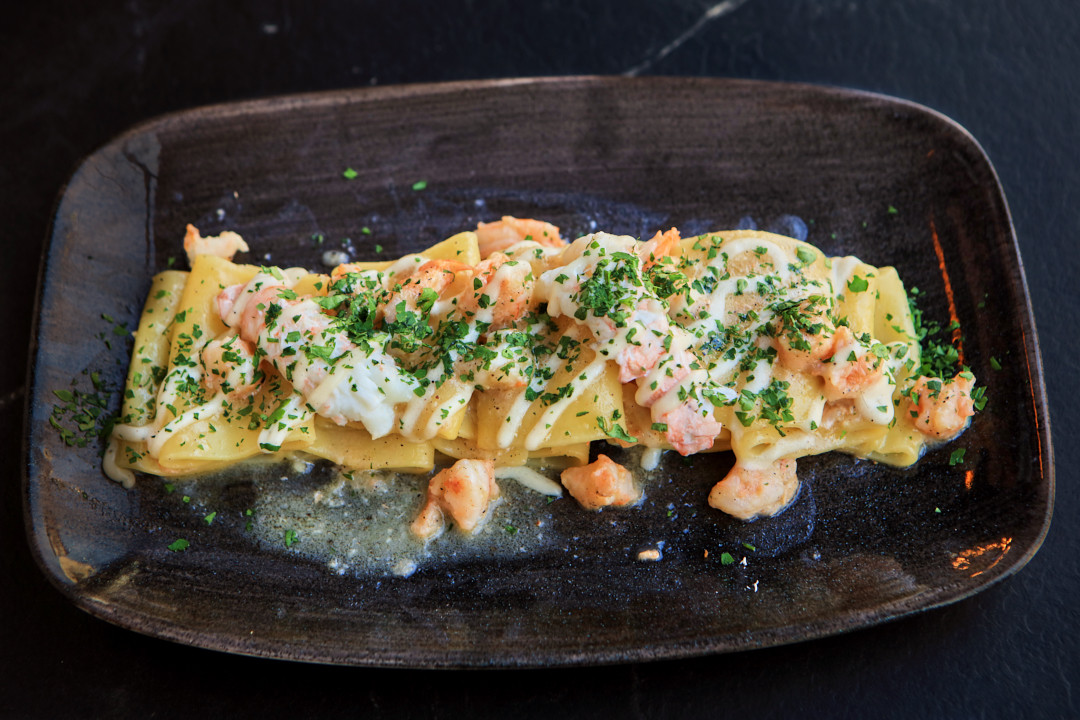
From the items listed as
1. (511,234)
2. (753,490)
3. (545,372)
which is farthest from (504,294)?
(753,490)

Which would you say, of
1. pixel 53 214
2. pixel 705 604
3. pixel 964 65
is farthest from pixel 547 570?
pixel 964 65

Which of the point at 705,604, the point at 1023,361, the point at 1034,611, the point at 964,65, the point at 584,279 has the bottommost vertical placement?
the point at 1034,611

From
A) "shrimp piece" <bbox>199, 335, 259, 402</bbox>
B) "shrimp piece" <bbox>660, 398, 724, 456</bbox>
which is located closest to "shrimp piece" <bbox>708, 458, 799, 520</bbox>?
"shrimp piece" <bbox>660, 398, 724, 456</bbox>

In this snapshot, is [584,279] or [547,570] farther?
[547,570]

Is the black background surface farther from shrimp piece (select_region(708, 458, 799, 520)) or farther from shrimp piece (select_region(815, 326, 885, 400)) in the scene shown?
shrimp piece (select_region(815, 326, 885, 400))

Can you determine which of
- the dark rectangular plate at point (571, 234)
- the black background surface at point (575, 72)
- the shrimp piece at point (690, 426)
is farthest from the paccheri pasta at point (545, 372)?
the black background surface at point (575, 72)

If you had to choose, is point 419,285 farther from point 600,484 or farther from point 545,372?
point 600,484

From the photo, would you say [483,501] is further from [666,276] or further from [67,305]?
[67,305]
